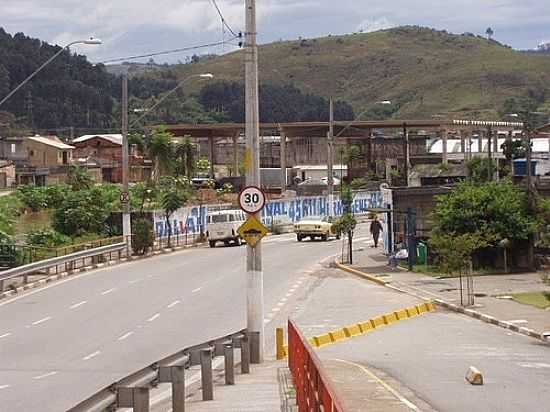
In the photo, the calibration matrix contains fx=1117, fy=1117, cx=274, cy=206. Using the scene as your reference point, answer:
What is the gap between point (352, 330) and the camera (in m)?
25.7

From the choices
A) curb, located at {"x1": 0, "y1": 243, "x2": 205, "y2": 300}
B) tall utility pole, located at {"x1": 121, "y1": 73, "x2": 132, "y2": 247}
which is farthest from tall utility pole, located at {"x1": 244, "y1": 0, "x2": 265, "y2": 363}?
tall utility pole, located at {"x1": 121, "y1": 73, "x2": 132, "y2": 247}

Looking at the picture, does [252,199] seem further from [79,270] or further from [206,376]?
[79,270]

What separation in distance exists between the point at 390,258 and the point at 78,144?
92.8m

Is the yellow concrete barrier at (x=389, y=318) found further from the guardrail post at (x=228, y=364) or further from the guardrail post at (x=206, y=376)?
the guardrail post at (x=206, y=376)

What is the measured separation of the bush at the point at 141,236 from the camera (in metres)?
54.2

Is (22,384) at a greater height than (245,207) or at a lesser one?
lesser

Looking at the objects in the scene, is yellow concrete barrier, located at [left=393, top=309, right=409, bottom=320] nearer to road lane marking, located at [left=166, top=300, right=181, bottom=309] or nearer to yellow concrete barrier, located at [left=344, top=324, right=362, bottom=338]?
yellow concrete barrier, located at [left=344, top=324, right=362, bottom=338]

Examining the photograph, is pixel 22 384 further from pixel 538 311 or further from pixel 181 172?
pixel 181 172

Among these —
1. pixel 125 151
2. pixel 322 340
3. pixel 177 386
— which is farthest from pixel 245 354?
pixel 125 151

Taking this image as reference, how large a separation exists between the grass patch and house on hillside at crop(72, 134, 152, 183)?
8042 centimetres

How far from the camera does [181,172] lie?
9250 cm

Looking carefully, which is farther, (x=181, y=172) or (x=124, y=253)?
(x=181, y=172)

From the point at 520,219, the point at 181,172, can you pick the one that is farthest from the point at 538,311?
the point at 181,172

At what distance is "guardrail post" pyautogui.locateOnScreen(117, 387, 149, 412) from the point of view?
1100 centimetres
